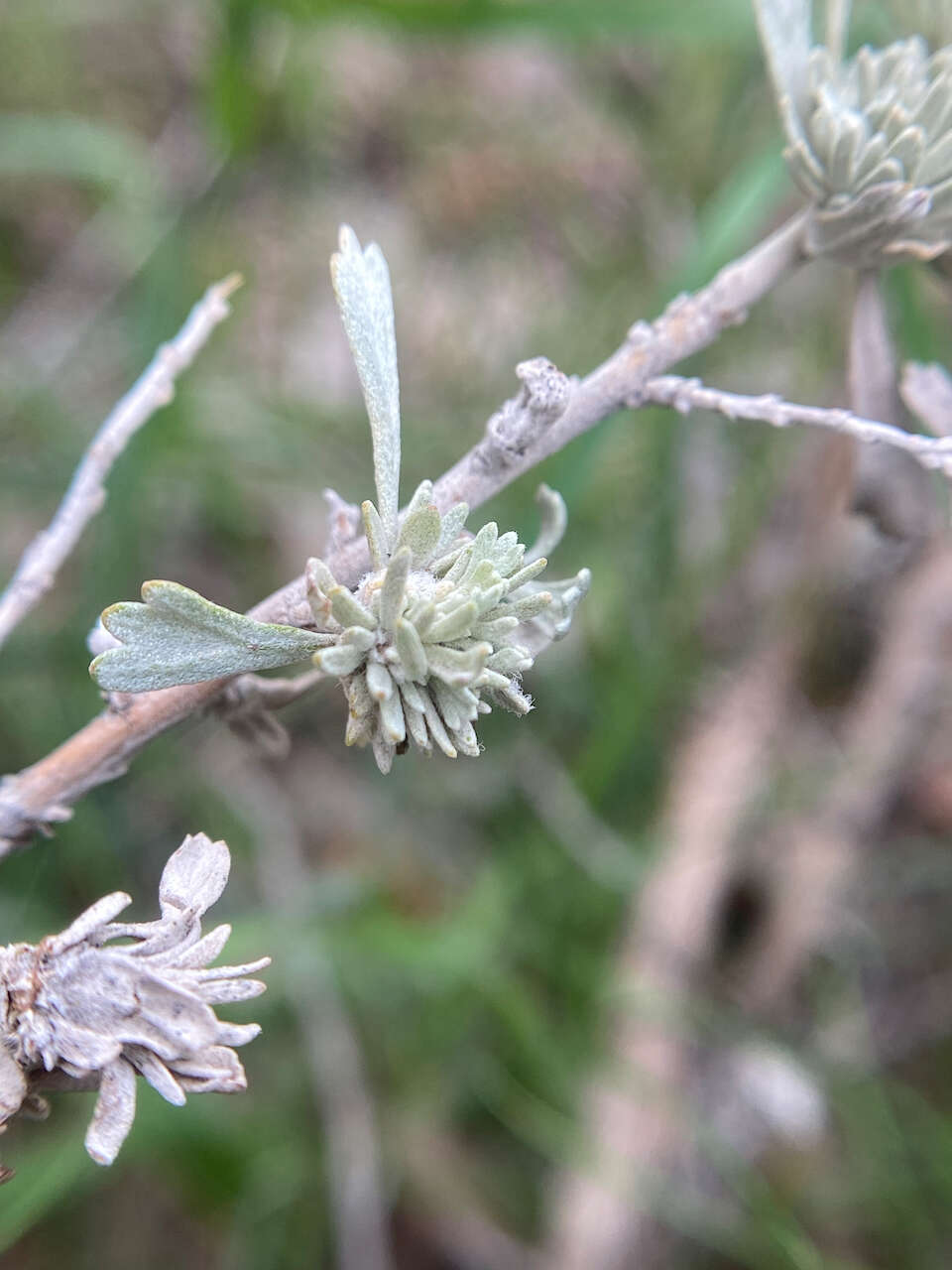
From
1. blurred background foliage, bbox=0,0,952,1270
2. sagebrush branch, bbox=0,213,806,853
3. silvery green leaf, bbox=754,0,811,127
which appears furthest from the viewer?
blurred background foliage, bbox=0,0,952,1270

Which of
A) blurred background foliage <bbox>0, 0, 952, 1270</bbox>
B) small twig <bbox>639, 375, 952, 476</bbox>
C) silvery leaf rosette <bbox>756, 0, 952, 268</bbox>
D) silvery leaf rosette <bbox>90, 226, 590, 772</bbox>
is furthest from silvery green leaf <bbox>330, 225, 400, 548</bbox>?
blurred background foliage <bbox>0, 0, 952, 1270</bbox>

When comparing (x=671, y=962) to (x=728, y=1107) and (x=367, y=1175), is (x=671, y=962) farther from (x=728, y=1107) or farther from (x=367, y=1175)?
(x=367, y=1175)

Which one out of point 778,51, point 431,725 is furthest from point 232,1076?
point 778,51

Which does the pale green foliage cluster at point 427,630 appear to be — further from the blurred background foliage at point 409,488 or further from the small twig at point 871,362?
the blurred background foliage at point 409,488

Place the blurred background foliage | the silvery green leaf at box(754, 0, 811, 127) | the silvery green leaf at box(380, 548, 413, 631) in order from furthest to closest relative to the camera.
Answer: the blurred background foliage, the silvery green leaf at box(754, 0, 811, 127), the silvery green leaf at box(380, 548, 413, 631)

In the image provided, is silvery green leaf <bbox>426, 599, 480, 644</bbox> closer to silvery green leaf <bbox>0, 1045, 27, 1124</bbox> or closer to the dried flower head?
the dried flower head

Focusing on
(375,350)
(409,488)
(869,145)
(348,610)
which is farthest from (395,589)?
(409,488)
